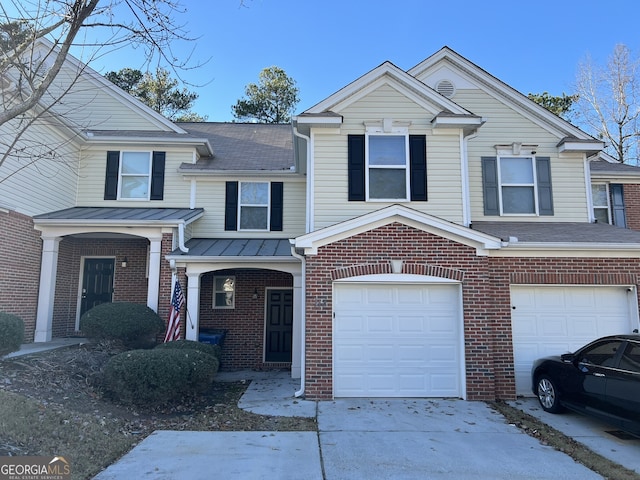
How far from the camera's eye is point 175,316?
9906 millimetres

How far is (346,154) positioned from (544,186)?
5.29 m

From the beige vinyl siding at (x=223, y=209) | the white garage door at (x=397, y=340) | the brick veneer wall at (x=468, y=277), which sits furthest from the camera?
the beige vinyl siding at (x=223, y=209)

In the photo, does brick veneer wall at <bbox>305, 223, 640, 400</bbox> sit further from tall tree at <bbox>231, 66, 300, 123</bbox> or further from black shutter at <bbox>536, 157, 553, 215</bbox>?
tall tree at <bbox>231, 66, 300, 123</bbox>

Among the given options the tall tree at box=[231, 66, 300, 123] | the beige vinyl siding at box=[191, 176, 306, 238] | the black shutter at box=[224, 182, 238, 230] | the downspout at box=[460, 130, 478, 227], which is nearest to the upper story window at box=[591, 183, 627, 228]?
the downspout at box=[460, 130, 478, 227]

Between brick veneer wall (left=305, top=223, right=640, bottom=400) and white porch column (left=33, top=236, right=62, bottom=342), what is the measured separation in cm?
729

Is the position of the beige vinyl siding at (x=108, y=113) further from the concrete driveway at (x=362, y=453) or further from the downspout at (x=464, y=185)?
the concrete driveway at (x=362, y=453)

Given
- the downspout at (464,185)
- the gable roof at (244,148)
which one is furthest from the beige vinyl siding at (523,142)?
the gable roof at (244,148)

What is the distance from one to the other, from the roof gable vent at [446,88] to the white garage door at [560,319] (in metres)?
5.60

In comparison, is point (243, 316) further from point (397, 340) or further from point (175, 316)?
point (397, 340)

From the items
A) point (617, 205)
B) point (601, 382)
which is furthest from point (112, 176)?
point (617, 205)

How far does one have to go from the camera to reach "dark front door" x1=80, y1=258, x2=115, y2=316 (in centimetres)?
1262

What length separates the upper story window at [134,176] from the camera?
494 inches


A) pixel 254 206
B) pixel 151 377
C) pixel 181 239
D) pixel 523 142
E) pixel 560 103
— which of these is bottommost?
pixel 151 377

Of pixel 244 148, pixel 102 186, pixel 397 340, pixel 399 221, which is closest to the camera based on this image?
pixel 397 340
